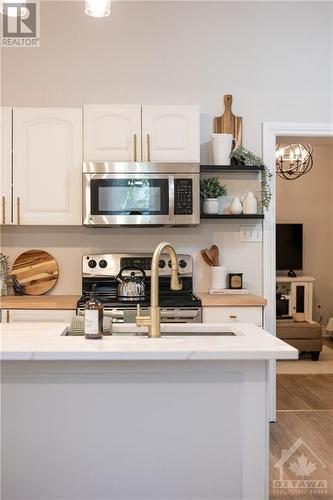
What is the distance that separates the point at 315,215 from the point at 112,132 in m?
5.06

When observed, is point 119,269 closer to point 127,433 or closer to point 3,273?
point 3,273

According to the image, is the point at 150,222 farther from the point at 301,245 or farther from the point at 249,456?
the point at 301,245

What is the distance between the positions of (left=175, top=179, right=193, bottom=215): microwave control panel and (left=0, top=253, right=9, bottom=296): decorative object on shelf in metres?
1.31

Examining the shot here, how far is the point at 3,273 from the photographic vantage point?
3953 mm

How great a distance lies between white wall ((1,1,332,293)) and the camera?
13.2 feet

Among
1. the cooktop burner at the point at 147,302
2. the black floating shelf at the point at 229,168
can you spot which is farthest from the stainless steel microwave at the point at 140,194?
the cooktop burner at the point at 147,302

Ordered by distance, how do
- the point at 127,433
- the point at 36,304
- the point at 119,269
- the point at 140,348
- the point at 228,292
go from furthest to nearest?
the point at 119,269
the point at 228,292
the point at 36,304
the point at 127,433
the point at 140,348

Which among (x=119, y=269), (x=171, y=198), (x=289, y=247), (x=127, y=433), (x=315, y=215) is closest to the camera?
(x=127, y=433)

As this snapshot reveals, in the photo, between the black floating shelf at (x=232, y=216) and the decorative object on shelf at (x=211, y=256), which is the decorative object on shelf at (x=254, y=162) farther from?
the decorative object on shelf at (x=211, y=256)

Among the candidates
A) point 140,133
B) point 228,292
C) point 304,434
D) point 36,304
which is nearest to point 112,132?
point 140,133

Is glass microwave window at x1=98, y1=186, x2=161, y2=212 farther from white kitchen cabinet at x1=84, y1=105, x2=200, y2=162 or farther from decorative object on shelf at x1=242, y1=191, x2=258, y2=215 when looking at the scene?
decorative object on shelf at x1=242, y1=191, x2=258, y2=215

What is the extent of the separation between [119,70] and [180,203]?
3.77ft

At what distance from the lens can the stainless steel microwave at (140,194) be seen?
12.0ft

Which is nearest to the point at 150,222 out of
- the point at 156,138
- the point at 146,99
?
the point at 156,138
